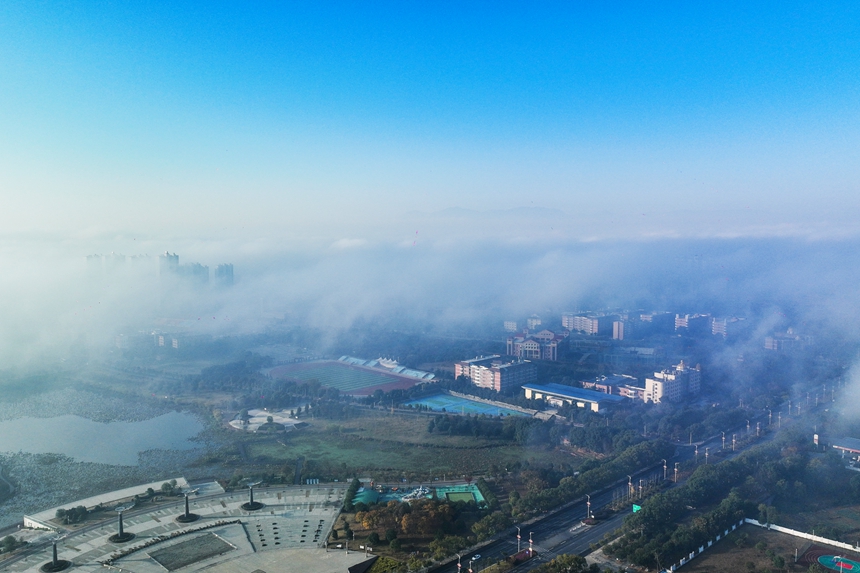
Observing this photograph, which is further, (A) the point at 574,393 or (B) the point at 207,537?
(A) the point at 574,393

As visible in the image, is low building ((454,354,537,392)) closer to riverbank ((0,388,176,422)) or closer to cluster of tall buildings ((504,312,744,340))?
cluster of tall buildings ((504,312,744,340))

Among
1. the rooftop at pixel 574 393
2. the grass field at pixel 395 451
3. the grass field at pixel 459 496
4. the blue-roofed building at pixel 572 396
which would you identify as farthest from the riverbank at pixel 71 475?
the rooftop at pixel 574 393

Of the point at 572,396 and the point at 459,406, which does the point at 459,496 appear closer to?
the point at 459,406

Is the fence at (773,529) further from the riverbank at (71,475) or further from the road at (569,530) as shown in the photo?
the riverbank at (71,475)

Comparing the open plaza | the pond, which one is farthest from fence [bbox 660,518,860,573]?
the pond

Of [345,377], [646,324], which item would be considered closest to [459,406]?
[345,377]

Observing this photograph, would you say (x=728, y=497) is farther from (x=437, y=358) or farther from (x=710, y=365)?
(x=437, y=358)

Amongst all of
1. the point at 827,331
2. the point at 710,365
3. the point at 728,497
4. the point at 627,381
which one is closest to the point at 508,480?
the point at 728,497
